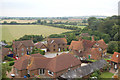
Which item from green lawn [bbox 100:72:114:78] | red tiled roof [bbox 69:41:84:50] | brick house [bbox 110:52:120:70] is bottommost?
green lawn [bbox 100:72:114:78]

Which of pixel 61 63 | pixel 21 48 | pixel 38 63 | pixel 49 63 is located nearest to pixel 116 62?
pixel 61 63

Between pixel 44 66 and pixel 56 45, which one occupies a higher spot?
pixel 56 45

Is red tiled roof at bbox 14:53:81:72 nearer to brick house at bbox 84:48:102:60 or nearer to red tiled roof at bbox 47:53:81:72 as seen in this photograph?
red tiled roof at bbox 47:53:81:72

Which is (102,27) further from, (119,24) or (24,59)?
(24,59)

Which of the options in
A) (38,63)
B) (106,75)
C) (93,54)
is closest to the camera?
(38,63)

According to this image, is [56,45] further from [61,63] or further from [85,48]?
[61,63]

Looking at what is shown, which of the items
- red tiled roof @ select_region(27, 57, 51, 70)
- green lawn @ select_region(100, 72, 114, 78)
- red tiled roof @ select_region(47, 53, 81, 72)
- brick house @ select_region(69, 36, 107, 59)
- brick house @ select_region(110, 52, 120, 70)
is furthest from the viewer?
brick house @ select_region(69, 36, 107, 59)

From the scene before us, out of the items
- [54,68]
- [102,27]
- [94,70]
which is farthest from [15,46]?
[102,27]

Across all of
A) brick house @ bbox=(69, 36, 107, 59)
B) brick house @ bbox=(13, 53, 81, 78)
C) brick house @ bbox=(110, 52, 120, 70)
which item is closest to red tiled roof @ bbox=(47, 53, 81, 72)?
brick house @ bbox=(13, 53, 81, 78)

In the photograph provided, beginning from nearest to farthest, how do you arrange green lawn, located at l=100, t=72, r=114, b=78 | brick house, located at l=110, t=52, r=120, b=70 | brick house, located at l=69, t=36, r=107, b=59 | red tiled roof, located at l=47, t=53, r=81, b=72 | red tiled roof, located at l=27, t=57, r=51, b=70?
red tiled roof, located at l=47, t=53, r=81, b=72
red tiled roof, located at l=27, t=57, r=51, b=70
green lawn, located at l=100, t=72, r=114, b=78
brick house, located at l=110, t=52, r=120, b=70
brick house, located at l=69, t=36, r=107, b=59

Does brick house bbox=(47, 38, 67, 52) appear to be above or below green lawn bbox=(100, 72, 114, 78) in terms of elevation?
above

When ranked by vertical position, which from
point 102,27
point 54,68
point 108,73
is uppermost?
point 102,27
